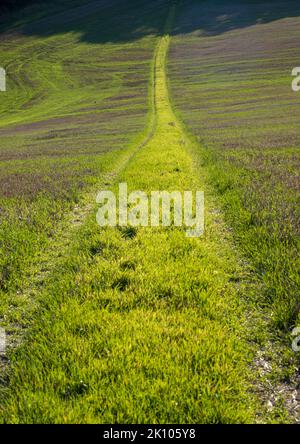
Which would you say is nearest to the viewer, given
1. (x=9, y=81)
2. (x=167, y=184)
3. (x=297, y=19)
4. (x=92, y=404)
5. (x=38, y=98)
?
(x=92, y=404)

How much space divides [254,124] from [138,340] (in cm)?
3216

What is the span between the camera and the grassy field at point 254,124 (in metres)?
6.84

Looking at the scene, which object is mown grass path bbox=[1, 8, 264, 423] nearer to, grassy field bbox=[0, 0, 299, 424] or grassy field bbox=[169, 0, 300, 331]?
grassy field bbox=[0, 0, 299, 424]

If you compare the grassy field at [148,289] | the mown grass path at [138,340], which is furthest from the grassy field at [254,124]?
the mown grass path at [138,340]

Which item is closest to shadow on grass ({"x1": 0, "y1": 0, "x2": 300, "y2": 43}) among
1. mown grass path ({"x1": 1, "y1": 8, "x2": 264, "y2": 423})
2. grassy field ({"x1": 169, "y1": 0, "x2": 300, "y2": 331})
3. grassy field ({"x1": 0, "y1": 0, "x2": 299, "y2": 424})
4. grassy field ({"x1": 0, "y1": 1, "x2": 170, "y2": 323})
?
grassy field ({"x1": 0, "y1": 1, "x2": 170, "y2": 323})

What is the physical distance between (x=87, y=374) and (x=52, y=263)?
3.98 meters

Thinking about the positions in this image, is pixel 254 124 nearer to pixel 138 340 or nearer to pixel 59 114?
pixel 138 340

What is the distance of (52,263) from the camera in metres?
7.67

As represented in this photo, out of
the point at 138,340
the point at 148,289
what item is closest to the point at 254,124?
the point at 148,289

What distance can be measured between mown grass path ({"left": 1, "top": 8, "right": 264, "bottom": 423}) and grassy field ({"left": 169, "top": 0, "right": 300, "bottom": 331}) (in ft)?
2.82

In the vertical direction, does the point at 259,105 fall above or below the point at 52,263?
above

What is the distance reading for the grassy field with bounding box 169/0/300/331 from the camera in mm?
6844
